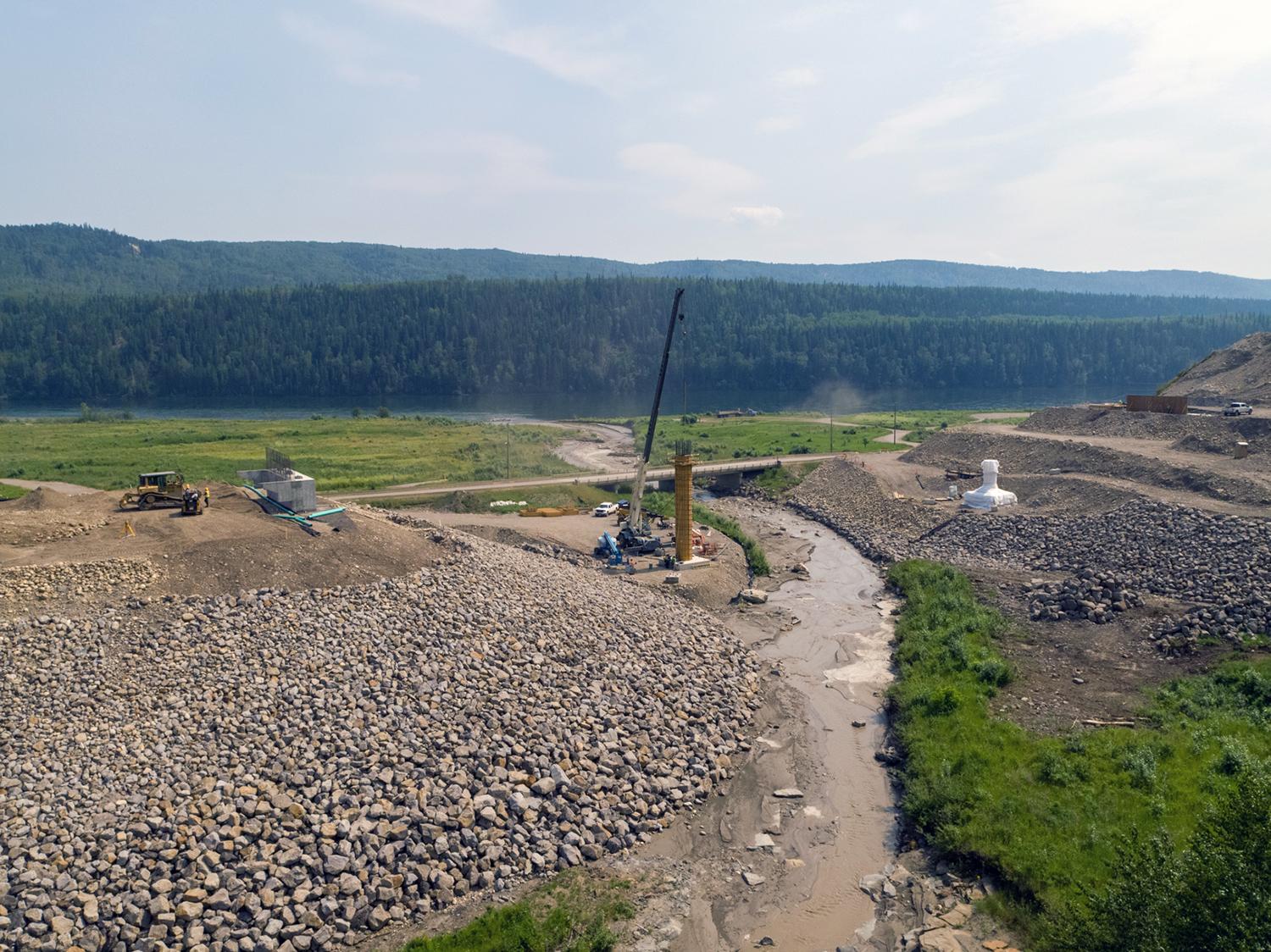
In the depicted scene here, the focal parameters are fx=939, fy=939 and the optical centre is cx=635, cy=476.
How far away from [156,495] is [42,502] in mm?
5666

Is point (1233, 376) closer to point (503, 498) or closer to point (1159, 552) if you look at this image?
point (1159, 552)

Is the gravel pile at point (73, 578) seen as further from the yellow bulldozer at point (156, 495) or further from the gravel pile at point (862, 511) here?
the gravel pile at point (862, 511)

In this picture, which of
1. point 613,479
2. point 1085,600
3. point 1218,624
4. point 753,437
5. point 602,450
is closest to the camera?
Answer: point 1218,624

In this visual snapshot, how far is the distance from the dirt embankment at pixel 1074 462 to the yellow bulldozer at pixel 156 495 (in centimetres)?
5065

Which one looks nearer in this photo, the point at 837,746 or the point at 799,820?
the point at 799,820

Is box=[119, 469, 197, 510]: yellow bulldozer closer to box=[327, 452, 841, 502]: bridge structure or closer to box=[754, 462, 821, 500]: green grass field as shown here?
box=[327, 452, 841, 502]: bridge structure

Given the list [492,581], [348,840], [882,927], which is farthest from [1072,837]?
[492,581]

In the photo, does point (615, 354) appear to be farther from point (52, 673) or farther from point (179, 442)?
point (52, 673)

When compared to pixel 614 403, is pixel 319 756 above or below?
below

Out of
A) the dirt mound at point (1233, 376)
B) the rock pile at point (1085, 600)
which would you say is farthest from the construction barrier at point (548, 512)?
the dirt mound at point (1233, 376)

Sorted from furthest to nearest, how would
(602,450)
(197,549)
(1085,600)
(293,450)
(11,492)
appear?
(602,450), (293,450), (11,492), (1085,600), (197,549)

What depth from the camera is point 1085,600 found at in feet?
130

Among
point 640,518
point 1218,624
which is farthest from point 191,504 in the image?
point 1218,624

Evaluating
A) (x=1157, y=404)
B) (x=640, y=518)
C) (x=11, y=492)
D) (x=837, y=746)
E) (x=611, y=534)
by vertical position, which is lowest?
(x=837, y=746)
